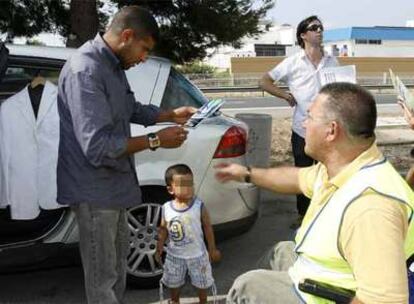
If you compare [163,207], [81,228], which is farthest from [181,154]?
[81,228]

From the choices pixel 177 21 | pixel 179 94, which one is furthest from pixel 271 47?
pixel 179 94

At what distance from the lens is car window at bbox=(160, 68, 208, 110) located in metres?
4.26

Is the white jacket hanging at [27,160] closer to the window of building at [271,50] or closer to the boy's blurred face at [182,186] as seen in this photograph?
the boy's blurred face at [182,186]

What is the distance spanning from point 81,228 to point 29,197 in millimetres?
704

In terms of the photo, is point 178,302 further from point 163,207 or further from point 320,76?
point 320,76

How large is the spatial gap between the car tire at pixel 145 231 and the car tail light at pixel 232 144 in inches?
18.6

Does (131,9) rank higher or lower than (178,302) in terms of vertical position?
higher

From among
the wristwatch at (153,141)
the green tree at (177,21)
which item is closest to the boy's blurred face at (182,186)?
the wristwatch at (153,141)

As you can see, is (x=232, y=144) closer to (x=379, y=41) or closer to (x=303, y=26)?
(x=303, y=26)

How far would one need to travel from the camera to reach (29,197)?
3666 mm

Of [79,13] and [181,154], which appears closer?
[181,154]

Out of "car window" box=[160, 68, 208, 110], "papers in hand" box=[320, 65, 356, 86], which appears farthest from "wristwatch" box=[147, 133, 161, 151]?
"papers in hand" box=[320, 65, 356, 86]

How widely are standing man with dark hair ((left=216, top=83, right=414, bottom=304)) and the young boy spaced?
4.71 ft

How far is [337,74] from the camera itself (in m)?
5.18
